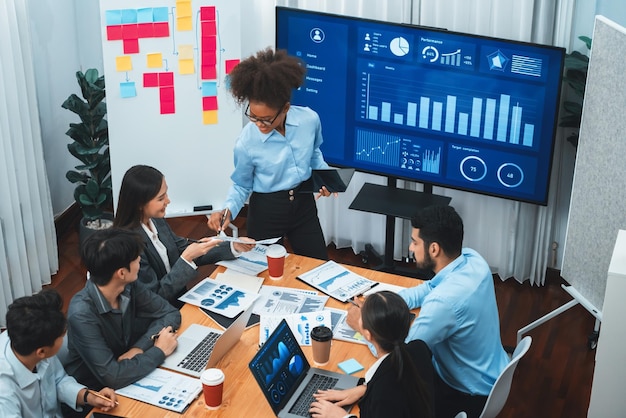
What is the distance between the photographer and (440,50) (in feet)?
15.0

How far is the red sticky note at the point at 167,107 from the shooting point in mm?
5105

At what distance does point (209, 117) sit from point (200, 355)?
2311mm

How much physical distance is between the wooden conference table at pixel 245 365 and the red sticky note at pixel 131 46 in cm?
178

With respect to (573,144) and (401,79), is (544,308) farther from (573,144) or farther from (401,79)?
(401,79)

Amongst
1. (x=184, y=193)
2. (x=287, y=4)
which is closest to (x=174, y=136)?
(x=184, y=193)

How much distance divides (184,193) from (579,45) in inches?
98.5

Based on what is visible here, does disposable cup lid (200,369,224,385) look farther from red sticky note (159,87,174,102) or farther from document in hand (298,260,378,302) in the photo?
red sticky note (159,87,174,102)

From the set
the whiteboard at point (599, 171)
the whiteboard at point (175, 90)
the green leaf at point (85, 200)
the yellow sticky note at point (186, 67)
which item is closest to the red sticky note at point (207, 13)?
the whiteboard at point (175, 90)

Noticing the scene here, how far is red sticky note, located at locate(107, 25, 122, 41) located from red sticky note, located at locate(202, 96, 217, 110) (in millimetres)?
610

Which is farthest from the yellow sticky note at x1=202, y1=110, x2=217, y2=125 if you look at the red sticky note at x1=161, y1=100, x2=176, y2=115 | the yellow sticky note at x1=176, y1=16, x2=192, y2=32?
the yellow sticky note at x1=176, y1=16, x2=192, y2=32

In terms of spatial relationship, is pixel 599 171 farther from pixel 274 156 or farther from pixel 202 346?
pixel 202 346


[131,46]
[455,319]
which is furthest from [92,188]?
[455,319]

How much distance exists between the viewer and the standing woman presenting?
3793mm

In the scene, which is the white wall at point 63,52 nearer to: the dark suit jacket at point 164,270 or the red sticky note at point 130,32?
the red sticky note at point 130,32
